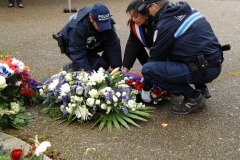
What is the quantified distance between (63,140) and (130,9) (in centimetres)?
153

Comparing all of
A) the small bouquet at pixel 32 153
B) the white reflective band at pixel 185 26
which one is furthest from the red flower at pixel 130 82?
the small bouquet at pixel 32 153

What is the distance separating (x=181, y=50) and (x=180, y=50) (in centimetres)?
1

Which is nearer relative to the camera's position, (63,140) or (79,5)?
(63,140)

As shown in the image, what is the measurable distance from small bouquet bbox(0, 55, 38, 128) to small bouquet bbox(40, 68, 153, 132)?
0.25m

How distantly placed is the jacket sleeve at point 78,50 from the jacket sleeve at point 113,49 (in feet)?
1.35

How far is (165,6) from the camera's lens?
13.2 feet

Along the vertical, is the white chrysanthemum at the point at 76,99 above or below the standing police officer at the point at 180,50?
below

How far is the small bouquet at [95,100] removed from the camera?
3.91m

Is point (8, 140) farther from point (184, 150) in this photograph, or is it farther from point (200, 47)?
point (200, 47)

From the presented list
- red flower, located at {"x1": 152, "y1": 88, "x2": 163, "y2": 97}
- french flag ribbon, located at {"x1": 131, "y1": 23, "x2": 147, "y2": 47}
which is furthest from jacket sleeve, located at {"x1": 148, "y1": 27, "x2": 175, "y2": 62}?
french flag ribbon, located at {"x1": 131, "y1": 23, "x2": 147, "y2": 47}

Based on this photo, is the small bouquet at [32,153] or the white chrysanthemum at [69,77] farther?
the white chrysanthemum at [69,77]

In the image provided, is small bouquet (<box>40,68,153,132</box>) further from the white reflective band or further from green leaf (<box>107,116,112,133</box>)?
the white reflective band

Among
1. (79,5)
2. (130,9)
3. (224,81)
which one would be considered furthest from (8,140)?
(79,5)

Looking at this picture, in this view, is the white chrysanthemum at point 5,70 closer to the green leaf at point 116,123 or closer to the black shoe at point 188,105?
A: the green leaf at point 116,123
